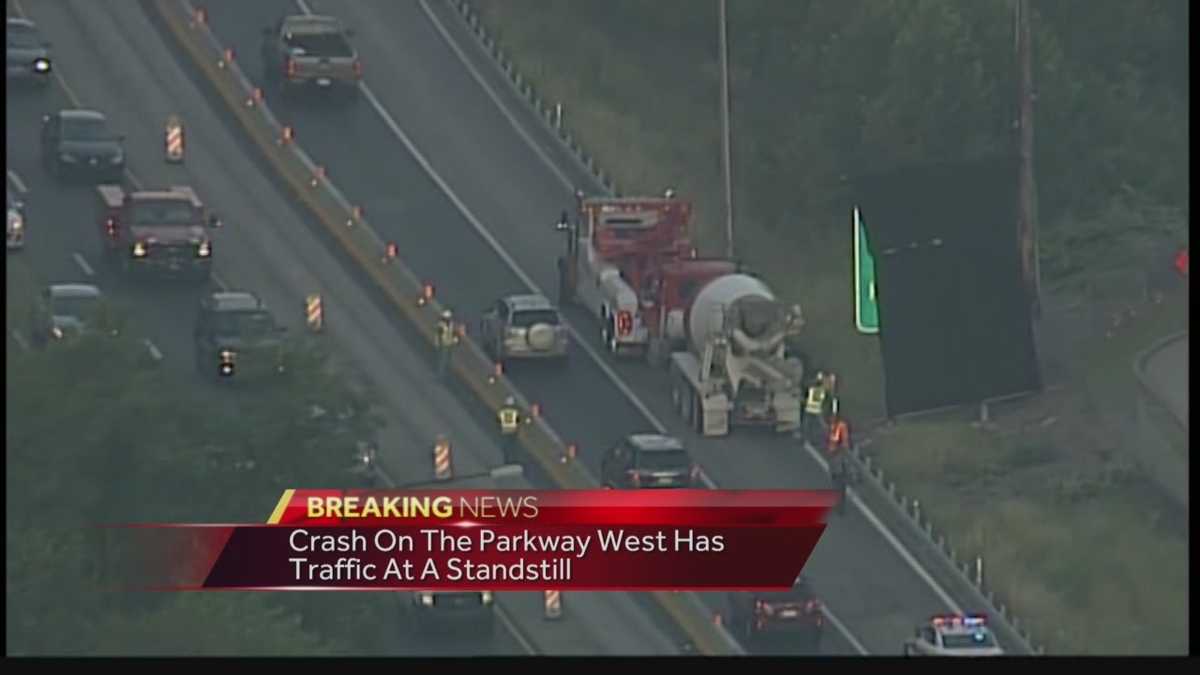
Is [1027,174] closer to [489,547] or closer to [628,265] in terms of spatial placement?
[628,265]

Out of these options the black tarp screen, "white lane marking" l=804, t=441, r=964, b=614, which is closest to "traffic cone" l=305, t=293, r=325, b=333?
the black tarp screen

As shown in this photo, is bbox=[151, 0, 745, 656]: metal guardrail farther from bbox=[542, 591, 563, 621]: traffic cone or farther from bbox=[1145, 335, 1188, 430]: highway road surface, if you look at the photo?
bbox=[1145, 335, 1188, 430]: highway road surface

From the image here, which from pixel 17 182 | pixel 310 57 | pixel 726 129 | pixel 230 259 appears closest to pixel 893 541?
pixel 230 259

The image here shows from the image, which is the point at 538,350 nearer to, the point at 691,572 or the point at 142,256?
the point at 142,256

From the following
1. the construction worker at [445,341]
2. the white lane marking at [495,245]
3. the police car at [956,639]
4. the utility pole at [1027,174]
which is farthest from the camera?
the utility pole at [1027,174]

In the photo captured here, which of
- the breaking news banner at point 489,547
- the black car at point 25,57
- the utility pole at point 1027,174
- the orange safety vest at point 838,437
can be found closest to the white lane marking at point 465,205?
the orange safety vest at point 838,437

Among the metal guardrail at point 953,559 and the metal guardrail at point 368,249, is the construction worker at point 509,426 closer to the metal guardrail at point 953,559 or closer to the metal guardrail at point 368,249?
Answer: the metal guardrail at point 368,249

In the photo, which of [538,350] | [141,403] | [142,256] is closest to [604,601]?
[141,403]
